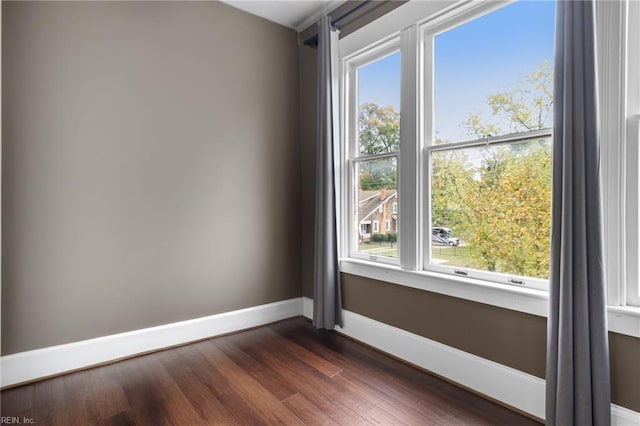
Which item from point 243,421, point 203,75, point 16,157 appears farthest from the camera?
point 203,75

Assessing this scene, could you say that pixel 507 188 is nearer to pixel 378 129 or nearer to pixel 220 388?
pixel 378 129

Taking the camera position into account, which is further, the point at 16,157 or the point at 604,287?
the point at 16,157

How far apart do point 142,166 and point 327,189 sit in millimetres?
1484

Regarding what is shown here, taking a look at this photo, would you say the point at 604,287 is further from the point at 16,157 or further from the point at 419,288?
the point at 16,157

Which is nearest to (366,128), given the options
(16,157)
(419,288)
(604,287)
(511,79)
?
(511,79)

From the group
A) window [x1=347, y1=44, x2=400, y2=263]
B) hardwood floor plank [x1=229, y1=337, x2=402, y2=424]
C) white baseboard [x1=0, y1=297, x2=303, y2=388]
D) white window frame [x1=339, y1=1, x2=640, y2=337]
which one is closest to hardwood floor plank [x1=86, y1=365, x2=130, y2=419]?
white baseboard [x1=0, y1=297, x2=303, y2=388]

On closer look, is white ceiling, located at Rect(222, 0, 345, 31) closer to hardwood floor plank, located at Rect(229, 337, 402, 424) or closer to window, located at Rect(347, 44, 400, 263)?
window, located at Rect(347, 44, 400, 263)

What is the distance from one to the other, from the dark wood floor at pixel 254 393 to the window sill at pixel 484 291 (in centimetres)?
58

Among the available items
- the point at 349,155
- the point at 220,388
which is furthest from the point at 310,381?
the point at 349,155

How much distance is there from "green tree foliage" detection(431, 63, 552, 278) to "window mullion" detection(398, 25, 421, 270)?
20cm

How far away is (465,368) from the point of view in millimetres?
2096

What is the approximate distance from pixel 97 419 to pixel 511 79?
301cm

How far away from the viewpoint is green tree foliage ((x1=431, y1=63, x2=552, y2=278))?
1868 mm

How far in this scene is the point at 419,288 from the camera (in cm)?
238
